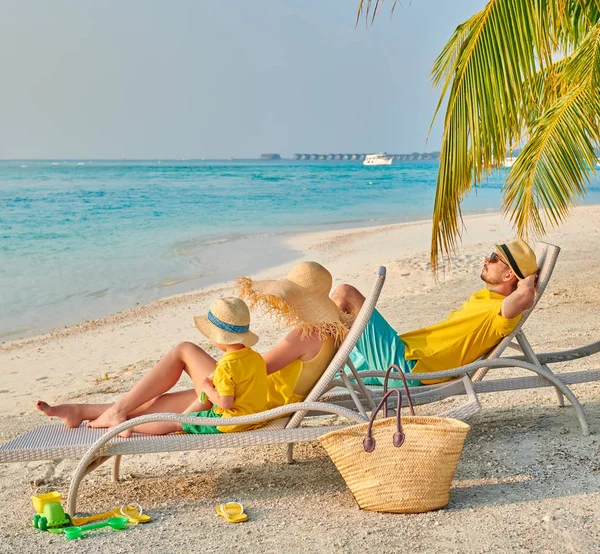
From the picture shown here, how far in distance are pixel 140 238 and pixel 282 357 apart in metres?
16.0

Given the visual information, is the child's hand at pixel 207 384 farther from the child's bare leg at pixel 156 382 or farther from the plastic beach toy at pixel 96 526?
the plastic beach toy at pixel 96 526

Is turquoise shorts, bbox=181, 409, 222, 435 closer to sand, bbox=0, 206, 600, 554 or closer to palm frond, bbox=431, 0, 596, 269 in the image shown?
sand, bbox=0, 206, 600, 554

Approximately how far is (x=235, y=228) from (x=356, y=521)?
18180mm

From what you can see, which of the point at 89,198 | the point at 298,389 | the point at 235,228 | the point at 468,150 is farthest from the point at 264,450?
the point at 89,198

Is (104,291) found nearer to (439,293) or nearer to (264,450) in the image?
(439,293)

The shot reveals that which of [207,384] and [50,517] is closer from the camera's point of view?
[50,517]

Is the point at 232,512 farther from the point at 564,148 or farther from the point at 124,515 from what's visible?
the point at 564,148

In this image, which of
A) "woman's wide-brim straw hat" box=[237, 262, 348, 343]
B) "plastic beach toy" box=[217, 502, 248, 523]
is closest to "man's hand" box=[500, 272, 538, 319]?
"woman's wide-brim straw hat" box=[237, 262, 348, 343]

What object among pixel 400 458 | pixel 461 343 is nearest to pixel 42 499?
pixel 400 458

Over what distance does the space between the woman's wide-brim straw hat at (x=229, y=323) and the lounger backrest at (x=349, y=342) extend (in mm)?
331

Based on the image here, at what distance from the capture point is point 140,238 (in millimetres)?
18906

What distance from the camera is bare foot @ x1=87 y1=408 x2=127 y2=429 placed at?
11.3ft

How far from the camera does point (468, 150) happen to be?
5086 mm

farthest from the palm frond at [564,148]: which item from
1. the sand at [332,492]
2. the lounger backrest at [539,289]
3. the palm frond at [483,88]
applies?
the lounger backrest at [539,289]
